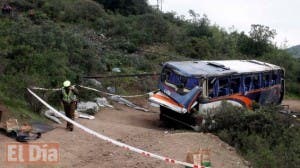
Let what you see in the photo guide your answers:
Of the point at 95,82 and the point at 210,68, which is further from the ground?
the point at 210,68

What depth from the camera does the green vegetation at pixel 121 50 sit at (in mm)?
13773

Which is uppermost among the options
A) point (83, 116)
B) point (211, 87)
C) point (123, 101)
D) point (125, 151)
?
point (211, 87)

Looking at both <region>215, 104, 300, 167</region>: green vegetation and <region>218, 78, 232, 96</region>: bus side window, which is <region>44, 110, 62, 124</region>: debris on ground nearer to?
<region>215, 104, 300, 167</region>: green vegetation

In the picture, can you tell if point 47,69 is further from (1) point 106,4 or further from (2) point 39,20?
(1) point 106,4

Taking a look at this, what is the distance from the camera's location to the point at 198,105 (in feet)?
53.5

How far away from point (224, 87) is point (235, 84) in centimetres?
81

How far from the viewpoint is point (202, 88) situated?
1627 cm

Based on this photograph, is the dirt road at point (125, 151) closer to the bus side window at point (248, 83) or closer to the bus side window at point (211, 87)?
the bus side window at point (211, 87)

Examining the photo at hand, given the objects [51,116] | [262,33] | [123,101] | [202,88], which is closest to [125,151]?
[51,116]

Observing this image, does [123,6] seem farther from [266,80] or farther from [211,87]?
[211,87]

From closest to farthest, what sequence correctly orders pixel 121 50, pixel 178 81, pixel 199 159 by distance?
1. pixel 199 159
2. pixel 178 81
3. pixel 121 50

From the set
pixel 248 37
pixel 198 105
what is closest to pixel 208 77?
pixel 198 105

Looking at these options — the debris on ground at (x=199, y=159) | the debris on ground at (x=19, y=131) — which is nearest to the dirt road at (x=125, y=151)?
the debris on ground at (x=19, y=131)

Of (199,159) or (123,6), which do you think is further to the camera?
(123,6)
